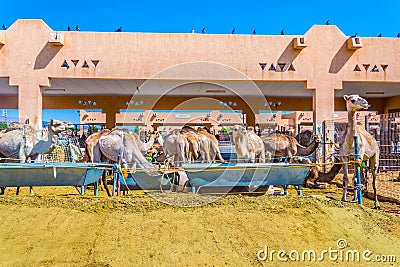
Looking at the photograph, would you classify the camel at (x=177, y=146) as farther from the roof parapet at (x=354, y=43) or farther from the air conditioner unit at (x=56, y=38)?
the roof parapet at (x=354, y=43)

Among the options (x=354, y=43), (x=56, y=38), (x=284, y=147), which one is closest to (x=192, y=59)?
(x=284, y=147)

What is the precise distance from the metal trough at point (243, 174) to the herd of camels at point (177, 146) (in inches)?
52.2

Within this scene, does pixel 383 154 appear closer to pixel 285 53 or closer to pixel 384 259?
pixel 285 53

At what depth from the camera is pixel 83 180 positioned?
8492 millimetres

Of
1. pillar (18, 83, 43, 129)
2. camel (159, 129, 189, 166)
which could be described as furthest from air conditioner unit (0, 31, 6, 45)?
camel (159, 129, 189, 166)

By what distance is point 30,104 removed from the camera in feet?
46.2

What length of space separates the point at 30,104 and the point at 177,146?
6115 mm

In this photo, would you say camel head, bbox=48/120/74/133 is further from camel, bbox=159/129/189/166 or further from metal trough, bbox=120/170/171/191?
camel, bbox=159/129/189/166

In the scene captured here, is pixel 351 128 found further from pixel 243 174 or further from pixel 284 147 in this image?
pixel 284 147

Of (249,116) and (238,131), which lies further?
(249,116)

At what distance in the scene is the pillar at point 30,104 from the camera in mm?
14016

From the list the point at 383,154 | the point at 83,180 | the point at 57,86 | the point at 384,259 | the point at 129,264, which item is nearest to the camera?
the point at 129,264

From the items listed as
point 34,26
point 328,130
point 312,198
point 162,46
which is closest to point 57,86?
point 34,26

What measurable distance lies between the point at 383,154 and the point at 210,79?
7083 mm
